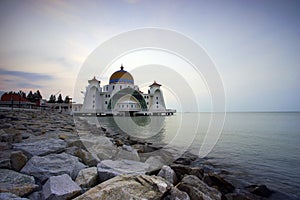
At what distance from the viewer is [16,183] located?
6.60 ft

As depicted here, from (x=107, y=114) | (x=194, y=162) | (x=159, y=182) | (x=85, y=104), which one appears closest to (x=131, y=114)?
(x=107, y=114)

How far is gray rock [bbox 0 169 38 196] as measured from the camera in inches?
74.2

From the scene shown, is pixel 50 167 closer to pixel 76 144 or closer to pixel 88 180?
pixel 88 180

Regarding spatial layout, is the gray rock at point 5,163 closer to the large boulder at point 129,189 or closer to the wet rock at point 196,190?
the large boulder at point 129,189

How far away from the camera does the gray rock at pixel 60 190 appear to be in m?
1.82

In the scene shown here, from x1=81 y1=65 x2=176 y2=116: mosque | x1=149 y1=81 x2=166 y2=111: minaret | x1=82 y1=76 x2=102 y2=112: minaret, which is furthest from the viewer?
x1=149 y1=81 x2=166 y2=111: minaret

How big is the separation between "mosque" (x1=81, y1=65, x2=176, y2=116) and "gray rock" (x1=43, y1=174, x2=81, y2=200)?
40901mm

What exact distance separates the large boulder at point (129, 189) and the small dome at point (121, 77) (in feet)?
156

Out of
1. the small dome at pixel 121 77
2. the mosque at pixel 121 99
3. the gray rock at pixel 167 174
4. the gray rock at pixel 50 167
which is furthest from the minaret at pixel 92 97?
the gray rock at pixel 167 174

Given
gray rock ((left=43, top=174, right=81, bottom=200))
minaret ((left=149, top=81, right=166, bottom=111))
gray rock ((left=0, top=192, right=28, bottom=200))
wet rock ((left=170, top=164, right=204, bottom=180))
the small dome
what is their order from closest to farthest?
gray rock ((left=0, top=192, right=28, bottom=200)) → gray rock ((left=43, top=174, right=81, bottom=200)) → wet rock ((left=170, top=164, right=204, bottom=180)) → the small dome → minaret ((left=149, top=81, right=166, bottom=111))

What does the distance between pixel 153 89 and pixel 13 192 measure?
169 feet

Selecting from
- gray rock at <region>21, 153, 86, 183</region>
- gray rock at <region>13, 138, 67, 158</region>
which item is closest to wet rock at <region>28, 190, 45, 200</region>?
gray rock at <region>21, 153, 86, 183</region>

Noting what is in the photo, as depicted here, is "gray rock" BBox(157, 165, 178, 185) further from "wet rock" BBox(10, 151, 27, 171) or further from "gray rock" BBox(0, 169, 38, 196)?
"wet rock" BBox(10, 151, 27, 171)

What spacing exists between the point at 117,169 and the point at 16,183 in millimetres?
1317
